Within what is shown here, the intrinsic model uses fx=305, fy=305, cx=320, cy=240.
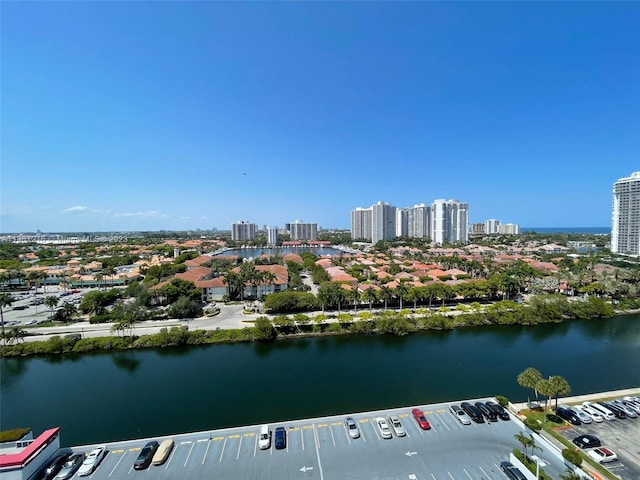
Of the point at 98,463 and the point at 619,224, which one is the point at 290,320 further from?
the point at 619,224

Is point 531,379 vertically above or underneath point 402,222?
underneath

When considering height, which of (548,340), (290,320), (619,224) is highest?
(619,224)

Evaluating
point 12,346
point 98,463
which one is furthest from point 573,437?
point 12,346

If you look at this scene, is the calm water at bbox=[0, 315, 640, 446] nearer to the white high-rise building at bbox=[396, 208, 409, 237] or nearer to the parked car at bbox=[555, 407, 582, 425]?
the parked car at bbox=[555, 407, 582, 425]

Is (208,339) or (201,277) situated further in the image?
(201,277)

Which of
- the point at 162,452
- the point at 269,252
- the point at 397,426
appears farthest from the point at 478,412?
the point at 269,252

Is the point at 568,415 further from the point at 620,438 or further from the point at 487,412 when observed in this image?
the point at 487,412

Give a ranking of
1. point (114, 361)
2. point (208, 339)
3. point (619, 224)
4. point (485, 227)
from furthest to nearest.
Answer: point (485, 227)
point (619, 224)
point (208, 339)
point (114, 361)
